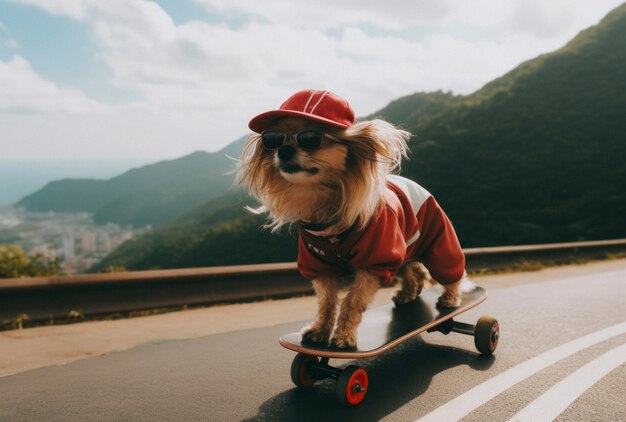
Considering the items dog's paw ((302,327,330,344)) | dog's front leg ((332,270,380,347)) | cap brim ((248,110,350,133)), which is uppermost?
cap brim ((248,110,350,133))

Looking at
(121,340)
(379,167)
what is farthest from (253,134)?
(121,340)

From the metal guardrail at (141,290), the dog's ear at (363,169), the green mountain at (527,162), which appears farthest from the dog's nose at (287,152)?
the green mountain at (527,162)

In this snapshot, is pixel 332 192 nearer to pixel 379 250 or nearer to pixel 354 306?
pixel 379 250

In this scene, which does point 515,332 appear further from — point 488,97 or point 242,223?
point 488,97

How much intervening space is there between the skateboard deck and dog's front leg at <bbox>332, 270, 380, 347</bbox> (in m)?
0.09

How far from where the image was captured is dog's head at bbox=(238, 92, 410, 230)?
3277 mm

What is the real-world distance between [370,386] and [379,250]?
38.2 inches

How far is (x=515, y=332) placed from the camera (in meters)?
4.99

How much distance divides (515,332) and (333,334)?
2382 mm

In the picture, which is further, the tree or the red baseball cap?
the tree

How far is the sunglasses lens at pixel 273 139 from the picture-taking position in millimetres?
3321

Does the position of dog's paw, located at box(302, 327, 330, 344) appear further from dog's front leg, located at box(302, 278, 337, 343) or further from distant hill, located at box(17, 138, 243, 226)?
distant hill, located at box(17, 138, 243, 226)

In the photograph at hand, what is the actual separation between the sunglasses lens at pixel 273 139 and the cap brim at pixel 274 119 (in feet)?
0.27

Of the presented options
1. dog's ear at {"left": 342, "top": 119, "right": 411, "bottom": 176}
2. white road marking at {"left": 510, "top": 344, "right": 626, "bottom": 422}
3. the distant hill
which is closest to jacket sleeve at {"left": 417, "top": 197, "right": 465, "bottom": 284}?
dog's ear at {"left": 342, "top": 119, "right": 411, "bottom": 176}
